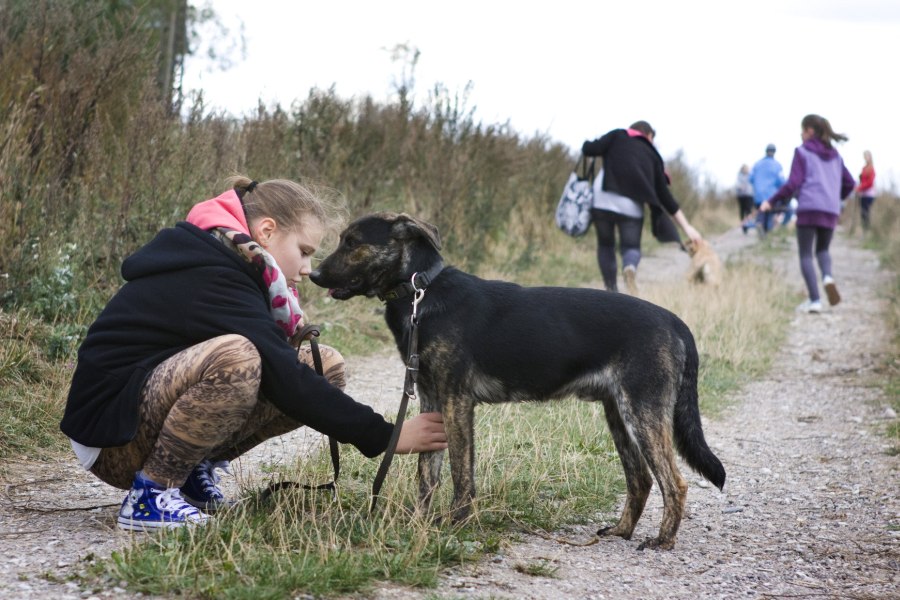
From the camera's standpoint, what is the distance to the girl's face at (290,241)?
3.97 metres

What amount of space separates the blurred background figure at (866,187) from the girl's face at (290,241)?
24657 mm

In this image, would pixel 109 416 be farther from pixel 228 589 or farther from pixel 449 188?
pixel 449 188

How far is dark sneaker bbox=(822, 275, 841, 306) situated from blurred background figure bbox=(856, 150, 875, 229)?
14.5 metres

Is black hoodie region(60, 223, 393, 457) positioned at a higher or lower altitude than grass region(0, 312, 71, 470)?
higher

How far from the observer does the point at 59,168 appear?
7035mm

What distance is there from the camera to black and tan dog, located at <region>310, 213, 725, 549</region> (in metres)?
4.12

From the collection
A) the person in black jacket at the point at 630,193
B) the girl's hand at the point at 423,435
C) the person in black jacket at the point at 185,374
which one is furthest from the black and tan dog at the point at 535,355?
the person in black jacket at the point at 630,193

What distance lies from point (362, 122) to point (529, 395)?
318 inches

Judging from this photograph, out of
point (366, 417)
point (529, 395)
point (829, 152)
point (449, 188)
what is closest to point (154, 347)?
point (366, 417)

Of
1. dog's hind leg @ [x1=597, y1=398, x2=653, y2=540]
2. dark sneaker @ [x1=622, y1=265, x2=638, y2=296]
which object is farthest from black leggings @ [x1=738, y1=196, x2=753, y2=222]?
dog's hind leg @ [x1=597, y1=398, x2=653, y2=540]

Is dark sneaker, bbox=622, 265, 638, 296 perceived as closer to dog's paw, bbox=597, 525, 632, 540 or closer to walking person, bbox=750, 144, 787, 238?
dog's paw, bbox=597, 525, 632, 540

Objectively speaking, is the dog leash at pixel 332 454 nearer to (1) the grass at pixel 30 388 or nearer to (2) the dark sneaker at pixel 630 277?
(1) the grass at pixel 30 388

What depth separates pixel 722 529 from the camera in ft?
15.0

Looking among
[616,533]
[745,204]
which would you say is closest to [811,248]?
[616,533]
